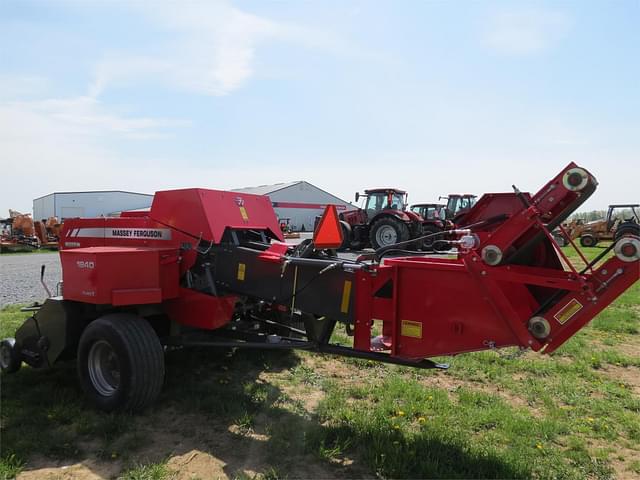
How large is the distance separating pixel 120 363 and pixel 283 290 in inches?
55.7

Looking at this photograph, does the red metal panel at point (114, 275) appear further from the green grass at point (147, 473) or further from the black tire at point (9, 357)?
the green grass at point (147, 473)

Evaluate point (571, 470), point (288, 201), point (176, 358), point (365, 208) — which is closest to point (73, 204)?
point (288, 201)

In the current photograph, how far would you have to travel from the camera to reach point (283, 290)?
4.16 metres

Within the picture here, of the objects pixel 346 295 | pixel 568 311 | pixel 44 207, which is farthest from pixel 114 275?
pixel 44 207

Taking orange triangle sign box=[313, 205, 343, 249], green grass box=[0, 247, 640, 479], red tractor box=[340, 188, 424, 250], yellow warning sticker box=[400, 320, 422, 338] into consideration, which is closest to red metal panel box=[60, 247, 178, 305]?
green grass box=[0, 247, 640, 479]

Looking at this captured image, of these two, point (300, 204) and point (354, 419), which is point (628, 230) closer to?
point (354, 419)

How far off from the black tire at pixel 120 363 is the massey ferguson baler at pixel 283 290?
11 mm

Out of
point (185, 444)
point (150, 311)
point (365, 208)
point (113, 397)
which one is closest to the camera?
point (185, 444)

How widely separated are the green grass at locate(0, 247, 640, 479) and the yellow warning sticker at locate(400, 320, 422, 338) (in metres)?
0.77

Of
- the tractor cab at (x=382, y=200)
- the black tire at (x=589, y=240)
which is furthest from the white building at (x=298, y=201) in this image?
the tractor cab at (x=382, y=200)

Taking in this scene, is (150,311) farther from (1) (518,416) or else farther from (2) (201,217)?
→ (1) (518,416)

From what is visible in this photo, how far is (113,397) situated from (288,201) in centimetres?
4771

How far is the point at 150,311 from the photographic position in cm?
453

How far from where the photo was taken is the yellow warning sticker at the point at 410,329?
3.44m
